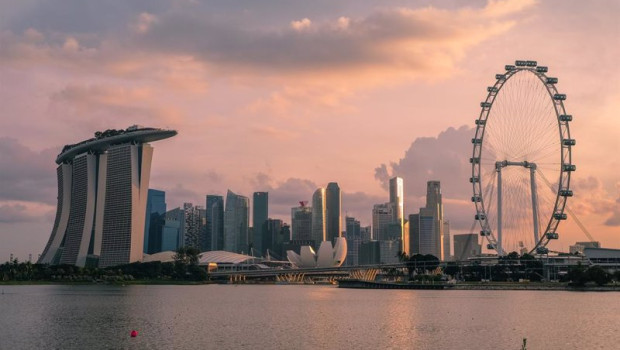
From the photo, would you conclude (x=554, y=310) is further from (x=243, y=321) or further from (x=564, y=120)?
(x=564, y=120)

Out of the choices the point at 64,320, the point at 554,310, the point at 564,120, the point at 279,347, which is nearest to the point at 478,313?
the point at 554,310

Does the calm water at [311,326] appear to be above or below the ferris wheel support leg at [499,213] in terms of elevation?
below

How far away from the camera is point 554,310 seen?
111 metres

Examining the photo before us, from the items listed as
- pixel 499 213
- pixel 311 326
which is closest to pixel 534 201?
pixel 499 213

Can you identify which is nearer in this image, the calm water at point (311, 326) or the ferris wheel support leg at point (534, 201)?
the calm water at point (311, 326)

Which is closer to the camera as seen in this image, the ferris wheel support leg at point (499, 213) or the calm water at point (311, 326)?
the calm water at point (311, 326)

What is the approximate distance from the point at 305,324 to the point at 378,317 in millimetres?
14525

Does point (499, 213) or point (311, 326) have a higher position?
point (499, 213)

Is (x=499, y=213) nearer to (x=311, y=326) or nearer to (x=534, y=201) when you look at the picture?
(x=534, y=201)

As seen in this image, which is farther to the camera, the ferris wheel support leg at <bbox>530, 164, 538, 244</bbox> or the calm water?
the ferris wheel support leg at <bbox>530, 164, 538, 244</bbox>

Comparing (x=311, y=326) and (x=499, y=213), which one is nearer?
(x=311, y=326)

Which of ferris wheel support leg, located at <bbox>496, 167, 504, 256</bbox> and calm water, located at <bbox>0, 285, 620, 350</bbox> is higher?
ferris wheel support leg, located at <bbox>496, 167, 504, 256</bbox>

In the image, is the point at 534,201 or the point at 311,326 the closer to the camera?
the point at 311,326

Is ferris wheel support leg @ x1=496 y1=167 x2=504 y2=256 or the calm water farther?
ferris wheel support leg @ x1=496 y1=167 x2=504 y2=256
